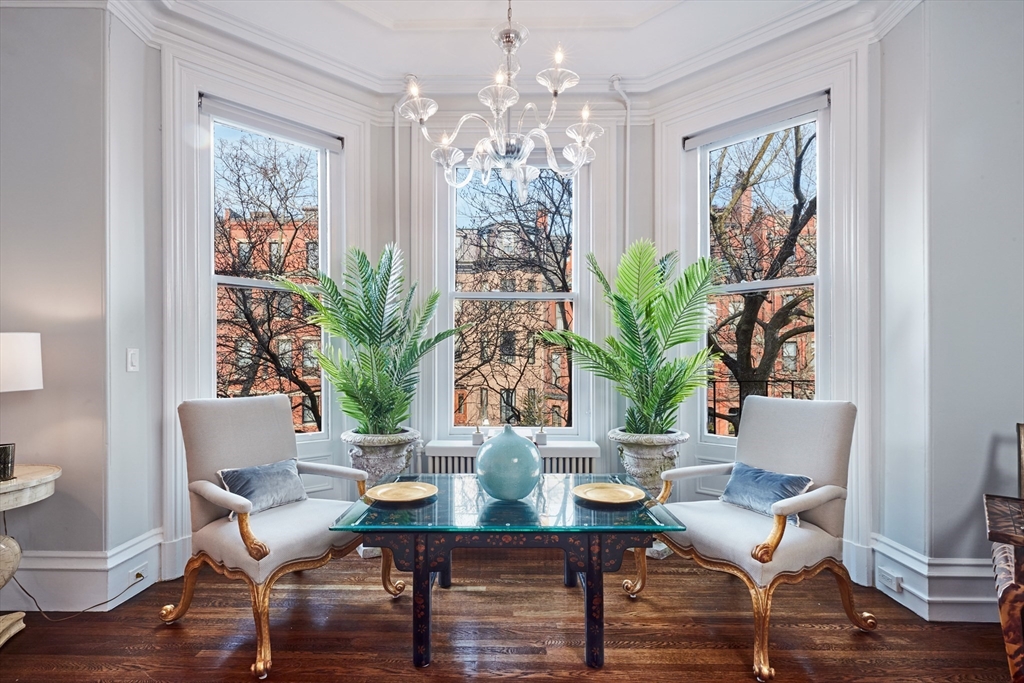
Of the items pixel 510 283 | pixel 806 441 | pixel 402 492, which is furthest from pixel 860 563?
pixel 510 283

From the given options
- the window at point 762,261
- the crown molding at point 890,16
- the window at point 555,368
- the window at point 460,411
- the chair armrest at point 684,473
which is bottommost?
the chair armrest at point 684,473

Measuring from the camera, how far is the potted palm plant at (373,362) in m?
3.02

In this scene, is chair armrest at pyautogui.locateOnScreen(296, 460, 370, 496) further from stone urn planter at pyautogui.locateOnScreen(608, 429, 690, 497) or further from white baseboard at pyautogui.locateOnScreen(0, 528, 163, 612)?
stone urn planter at pyautogui.locateOnScreen(608, 429, 690, 497)

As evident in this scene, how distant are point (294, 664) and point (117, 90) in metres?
2.76

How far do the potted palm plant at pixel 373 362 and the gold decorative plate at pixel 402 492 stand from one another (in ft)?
2.32

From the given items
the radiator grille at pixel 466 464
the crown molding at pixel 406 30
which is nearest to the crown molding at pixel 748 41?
the crown molding at pixel 406 30

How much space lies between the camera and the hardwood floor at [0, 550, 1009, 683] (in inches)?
78.0

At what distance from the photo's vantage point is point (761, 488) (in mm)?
2344

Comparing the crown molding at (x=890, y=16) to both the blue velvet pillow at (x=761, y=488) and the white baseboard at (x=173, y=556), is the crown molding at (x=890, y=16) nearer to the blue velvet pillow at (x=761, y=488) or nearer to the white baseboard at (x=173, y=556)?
the blue velvet pillow at (x=761, y=488)

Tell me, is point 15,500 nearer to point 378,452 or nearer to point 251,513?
point 251,513

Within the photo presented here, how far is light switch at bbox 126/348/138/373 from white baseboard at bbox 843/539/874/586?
381cm

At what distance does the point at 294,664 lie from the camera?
203 cm

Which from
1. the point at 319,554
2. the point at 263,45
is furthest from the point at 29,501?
the point at 263,45

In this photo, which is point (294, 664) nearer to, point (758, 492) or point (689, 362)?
point (758, 492)
